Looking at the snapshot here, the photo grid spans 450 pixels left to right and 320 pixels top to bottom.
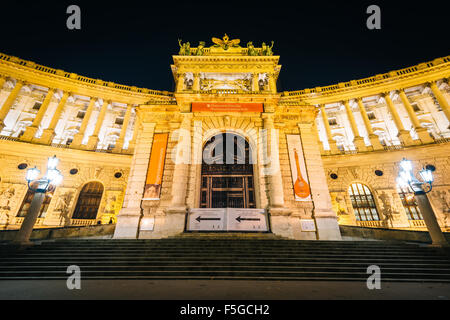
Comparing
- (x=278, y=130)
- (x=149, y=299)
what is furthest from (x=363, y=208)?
(x=149, y=299)

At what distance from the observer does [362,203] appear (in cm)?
1797

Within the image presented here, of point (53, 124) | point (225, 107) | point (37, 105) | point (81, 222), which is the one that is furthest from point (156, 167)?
point (37, 105)

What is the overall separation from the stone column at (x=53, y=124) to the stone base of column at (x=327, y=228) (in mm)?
25021

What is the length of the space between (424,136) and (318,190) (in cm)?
1558

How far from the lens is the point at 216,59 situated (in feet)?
57.7

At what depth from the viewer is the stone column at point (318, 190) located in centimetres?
1112

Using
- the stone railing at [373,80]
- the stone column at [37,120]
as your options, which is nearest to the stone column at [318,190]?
the stone railing at [373,80]

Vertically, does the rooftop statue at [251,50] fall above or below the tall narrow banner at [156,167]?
above

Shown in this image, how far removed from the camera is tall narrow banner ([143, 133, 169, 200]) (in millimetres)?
11836

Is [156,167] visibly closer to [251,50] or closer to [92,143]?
[92,143]

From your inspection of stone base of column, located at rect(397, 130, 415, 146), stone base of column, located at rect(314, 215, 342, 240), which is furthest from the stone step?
stone base of column, located at rect(397, 130, 415, 146)

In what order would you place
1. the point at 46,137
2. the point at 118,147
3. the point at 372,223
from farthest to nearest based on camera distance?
the point at 118,147 < the point at 46,137 < the point at 372,223

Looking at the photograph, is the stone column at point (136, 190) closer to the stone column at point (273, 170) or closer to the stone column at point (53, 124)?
the stone column at point (273, 170)

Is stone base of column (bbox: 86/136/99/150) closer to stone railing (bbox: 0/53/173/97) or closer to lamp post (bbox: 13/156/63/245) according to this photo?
stone railing (bbox: 0/53/173/97)
